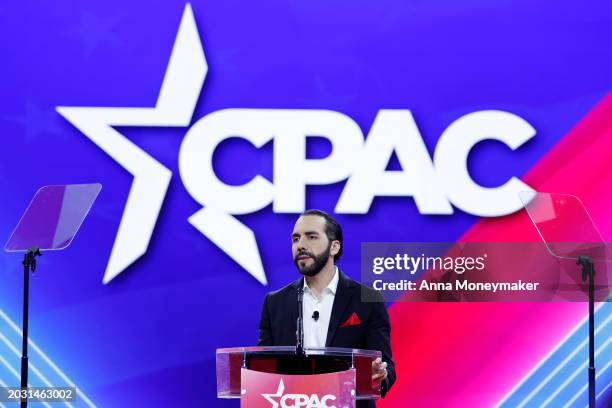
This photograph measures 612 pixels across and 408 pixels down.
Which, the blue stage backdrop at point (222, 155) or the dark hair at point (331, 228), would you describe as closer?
the dark hair at point (331, 228)

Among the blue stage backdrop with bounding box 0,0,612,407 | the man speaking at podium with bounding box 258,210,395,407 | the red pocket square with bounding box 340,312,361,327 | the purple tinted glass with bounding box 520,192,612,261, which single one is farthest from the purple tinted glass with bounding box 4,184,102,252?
the purple tinted glass with bounding box 520,192,612,261

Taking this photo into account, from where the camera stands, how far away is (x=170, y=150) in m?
5.41

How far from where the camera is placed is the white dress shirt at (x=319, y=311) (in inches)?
184

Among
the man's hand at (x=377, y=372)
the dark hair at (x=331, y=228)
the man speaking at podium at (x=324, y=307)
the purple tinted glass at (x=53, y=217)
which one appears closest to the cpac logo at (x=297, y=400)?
the man's hand at (x=377, y=372)

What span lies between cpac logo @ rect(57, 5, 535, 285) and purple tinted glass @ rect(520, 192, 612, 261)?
0.62 feet

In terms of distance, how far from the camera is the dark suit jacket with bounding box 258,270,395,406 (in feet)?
15.2

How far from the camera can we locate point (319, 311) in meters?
4.77

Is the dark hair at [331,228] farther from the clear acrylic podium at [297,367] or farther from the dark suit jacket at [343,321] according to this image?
the clear acrylic podium at [297,367]

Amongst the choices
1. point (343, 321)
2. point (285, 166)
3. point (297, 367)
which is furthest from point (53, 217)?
point (297, 367)

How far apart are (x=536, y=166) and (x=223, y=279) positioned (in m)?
1.80

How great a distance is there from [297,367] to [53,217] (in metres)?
1.82

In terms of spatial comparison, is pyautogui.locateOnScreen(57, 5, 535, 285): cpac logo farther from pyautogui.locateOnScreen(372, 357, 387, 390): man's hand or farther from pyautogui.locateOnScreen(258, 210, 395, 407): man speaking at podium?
pyautogui.locateOnScreen(372, 357, 387, 390): man's hand

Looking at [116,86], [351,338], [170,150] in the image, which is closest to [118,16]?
[116,86]

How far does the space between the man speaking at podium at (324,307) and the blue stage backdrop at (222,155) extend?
1.62 ft
